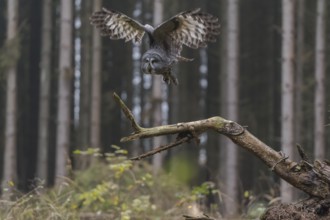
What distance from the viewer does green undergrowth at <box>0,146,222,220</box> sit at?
724 centimetres

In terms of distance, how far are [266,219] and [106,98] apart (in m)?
19.6

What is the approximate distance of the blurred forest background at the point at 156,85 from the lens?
17422 mm

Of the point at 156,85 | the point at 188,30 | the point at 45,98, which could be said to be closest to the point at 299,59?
the point at 156,85

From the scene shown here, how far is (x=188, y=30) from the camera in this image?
464cm

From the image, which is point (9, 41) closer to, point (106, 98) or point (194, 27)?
point (106, 98)

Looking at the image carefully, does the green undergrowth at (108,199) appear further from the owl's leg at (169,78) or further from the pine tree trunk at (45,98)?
the pine tree trunk at (45,98)

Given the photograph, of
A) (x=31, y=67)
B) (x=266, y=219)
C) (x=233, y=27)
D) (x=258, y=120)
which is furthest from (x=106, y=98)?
(x=266, y=219)

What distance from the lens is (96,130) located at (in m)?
19.5

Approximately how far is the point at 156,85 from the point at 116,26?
10900 mm

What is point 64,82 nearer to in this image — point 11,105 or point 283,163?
point 11,105

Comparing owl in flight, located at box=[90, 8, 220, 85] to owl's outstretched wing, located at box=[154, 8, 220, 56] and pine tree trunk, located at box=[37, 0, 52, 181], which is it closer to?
owl's outstretched wing, located at box=[154, 8, 220, 56]

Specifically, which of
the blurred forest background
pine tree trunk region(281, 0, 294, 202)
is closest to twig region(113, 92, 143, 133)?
pine tree trunk region(281, 0, 294, 202)

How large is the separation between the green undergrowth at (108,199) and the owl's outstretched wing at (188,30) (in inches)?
126

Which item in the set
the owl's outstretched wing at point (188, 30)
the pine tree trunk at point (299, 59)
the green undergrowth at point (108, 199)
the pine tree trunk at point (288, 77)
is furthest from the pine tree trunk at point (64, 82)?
the owl's outstretched wing at point (188, 30)
